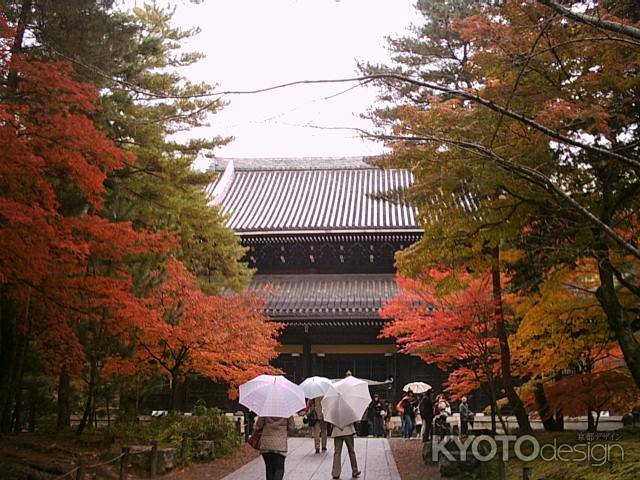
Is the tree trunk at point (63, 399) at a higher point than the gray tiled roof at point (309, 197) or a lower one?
lower

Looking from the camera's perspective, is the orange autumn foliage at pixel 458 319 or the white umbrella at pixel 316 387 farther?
the orange autumn foliage at pixel 458 319

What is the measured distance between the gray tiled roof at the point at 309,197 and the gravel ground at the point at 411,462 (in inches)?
333

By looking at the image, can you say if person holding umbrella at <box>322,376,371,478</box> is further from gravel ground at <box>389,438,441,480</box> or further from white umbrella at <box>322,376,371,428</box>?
gravel ground at <box>389,438,441,480</box>

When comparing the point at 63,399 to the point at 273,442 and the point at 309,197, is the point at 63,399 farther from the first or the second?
the point at 309,197

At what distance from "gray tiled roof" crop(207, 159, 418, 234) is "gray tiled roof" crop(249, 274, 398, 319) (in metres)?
1.94

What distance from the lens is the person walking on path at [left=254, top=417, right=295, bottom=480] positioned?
24.7 ft

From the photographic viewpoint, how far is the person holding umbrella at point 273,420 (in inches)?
297

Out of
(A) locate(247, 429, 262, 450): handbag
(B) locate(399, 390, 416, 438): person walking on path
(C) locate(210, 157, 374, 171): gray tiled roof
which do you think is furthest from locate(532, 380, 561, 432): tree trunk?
(C) locate(210, 157, 374, 171): gray tiled roof

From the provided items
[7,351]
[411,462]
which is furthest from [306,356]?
[7,351]

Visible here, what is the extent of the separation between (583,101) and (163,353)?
33.9ft

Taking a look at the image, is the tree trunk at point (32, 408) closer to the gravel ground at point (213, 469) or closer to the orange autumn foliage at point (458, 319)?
the gravel ground at point (213, 469)

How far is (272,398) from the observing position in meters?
7.85

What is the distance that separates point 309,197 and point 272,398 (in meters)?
20.2

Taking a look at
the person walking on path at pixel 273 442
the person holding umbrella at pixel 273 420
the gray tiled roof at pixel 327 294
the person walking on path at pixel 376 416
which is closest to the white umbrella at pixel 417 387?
the person walking on path at pixel 376 416
